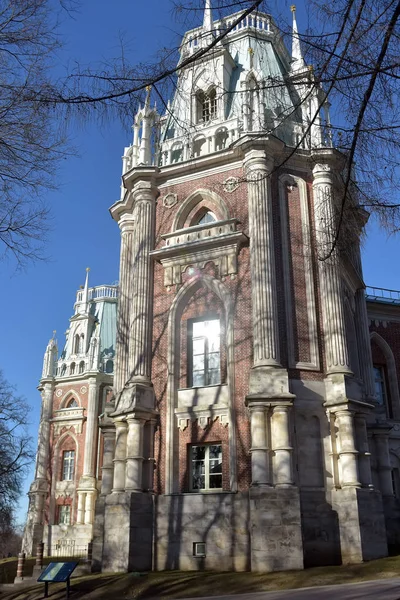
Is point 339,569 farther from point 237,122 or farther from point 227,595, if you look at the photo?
point 237,122

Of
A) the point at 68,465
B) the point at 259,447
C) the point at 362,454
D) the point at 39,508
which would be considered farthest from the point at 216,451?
the point at 39,508

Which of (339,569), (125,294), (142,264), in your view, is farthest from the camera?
(125,294)

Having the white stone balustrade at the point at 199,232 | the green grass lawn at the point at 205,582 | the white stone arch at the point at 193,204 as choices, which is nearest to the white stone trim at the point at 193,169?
the white stone arch at the point at 193,204

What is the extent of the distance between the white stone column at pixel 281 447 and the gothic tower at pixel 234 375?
41mm

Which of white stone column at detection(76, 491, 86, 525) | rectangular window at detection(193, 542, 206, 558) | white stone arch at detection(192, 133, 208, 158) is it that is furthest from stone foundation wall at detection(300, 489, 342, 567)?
white stone column at detection(76, 491, 86, 525)

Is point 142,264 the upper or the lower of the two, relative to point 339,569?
upper

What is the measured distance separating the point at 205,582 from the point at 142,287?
35.0 feet

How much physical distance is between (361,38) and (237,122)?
17.5 m

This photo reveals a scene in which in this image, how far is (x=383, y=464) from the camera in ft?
73.5

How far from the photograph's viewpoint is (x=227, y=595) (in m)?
14.0

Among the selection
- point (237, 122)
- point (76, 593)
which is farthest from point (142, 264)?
point (76, 593)

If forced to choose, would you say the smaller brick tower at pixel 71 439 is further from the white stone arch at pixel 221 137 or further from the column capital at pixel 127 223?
the white stone arch at pixel 221 137

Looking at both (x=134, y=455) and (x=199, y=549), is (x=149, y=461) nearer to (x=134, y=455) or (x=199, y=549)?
(x=134, y=455)

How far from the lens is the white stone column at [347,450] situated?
1791 centimetres
